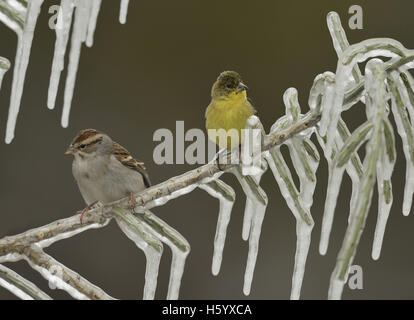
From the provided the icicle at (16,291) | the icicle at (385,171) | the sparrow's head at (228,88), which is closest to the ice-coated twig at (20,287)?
the icicle at (16,291)

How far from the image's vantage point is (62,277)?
0.76m

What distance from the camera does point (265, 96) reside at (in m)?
2.66

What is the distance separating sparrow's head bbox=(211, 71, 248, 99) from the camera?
1.80 metres

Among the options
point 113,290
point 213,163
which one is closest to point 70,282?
point 213,163

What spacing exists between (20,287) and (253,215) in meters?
0.27

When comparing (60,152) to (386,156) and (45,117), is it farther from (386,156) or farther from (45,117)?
(386,156)

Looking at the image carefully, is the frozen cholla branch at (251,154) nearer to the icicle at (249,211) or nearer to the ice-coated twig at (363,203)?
the icicle at (249,211)

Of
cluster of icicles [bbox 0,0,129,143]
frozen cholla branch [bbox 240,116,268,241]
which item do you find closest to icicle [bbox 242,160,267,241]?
frozen cholla branch [bbox 240,116,268,241]

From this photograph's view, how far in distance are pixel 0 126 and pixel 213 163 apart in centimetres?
230

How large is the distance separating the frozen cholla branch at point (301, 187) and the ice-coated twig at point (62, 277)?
0.20 meters

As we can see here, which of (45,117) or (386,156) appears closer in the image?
(386,156)

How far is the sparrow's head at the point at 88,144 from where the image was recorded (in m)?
1.69

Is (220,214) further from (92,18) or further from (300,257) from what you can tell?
(92,18)

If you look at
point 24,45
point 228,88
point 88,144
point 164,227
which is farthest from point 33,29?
point 228,88
